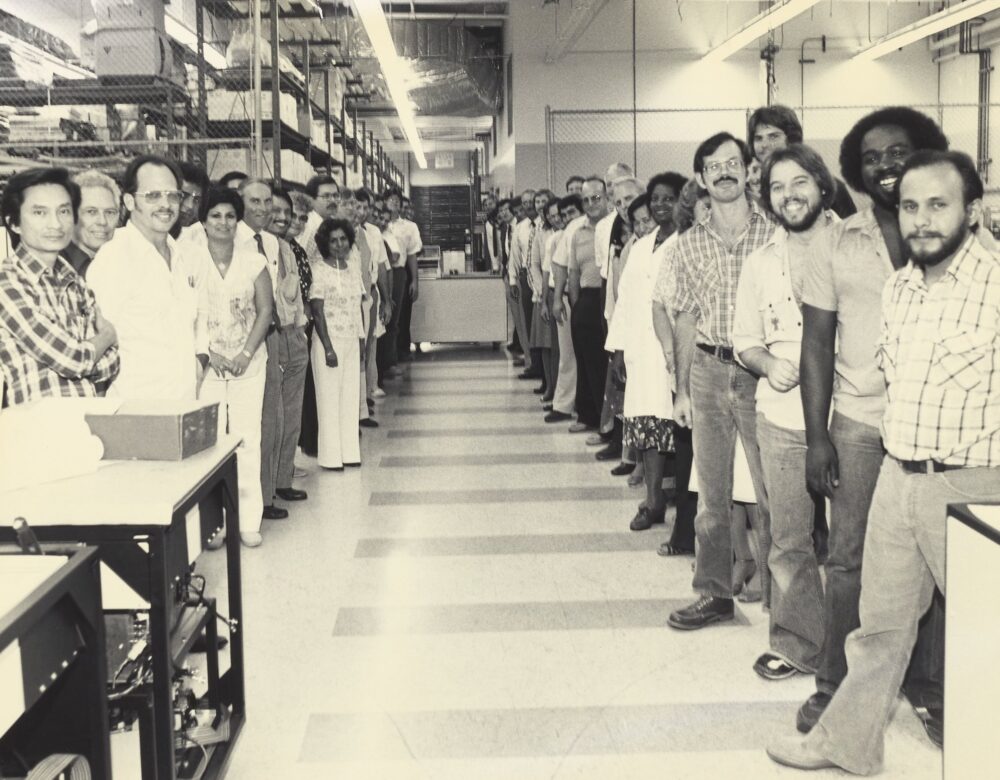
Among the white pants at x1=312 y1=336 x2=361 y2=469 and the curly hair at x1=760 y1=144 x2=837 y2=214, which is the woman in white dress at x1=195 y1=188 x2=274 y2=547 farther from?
the curly hair at x1=760 y1=144 x2=837 y2=214

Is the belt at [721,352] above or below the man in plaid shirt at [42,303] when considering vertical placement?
below

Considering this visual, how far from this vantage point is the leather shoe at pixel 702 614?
360 cm

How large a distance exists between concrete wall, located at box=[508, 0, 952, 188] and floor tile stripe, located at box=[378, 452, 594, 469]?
7920 mm

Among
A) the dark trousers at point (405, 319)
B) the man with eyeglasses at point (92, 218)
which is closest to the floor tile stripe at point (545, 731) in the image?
the man with eyeglasses at point (92, 218)

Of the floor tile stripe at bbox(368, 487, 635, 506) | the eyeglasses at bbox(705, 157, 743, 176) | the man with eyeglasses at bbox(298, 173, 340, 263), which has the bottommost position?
the floor tile stripe at bbox(368, 487, 635, 506)

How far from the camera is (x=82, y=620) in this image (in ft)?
5.82

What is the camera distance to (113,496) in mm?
2176

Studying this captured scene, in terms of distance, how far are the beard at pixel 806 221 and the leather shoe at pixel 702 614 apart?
52.6 inches

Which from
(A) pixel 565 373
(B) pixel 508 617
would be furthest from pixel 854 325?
(A) pixel 565 373

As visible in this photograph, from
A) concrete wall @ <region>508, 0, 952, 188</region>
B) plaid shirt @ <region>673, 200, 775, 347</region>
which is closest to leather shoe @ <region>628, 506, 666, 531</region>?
plaid shirt @ <region>673, 200, 775, 347</region>

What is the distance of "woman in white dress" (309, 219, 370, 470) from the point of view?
607cm

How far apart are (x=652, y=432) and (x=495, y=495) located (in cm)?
130

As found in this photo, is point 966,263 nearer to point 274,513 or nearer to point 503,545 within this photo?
point 503,545

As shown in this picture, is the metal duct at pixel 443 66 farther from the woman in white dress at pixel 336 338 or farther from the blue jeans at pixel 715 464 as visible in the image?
the blue jeans at pixel 715 464
